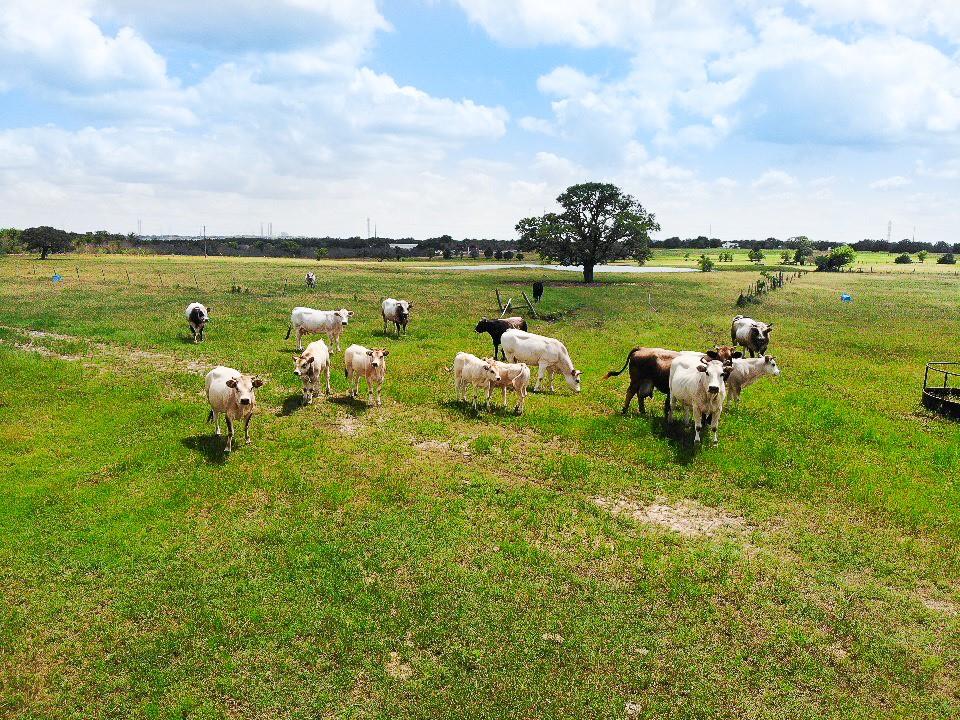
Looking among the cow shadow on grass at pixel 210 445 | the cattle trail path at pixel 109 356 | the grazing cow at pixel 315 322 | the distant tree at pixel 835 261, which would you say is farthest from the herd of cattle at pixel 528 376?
the distant tree at pixel 835 261

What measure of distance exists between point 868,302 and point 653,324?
21.2 metres

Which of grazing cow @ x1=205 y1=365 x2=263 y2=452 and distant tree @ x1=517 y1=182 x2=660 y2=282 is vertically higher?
distant tree @ x1=517 y1=182 x2=660 y2=282

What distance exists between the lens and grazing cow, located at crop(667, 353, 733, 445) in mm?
11841

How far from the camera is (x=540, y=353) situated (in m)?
16.6

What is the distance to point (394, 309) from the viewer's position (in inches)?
973

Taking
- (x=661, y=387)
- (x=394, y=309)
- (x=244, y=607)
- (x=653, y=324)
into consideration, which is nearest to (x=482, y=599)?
(x=244, y=607)

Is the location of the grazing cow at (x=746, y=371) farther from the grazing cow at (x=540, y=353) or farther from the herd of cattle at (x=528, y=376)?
the grazing cow at (x=540, y=353)

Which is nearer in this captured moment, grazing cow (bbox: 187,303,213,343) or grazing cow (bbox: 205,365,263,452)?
grazing cow (bbox: 205,365,263,452)

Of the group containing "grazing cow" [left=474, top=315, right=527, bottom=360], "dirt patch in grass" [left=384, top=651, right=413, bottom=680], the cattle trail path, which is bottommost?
"dirt patch in grass" [left=384, top=651, right=413, bottom=680]

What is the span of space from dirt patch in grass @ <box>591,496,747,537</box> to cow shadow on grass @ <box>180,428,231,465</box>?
7652 millimetres

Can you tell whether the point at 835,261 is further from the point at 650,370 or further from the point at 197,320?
the point at 197,320

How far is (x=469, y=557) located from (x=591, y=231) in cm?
5338

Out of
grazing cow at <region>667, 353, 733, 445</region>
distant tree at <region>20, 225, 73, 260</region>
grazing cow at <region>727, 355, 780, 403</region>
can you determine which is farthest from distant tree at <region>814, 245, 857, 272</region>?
distant tree at <region>20, 225, 73, 260</region>

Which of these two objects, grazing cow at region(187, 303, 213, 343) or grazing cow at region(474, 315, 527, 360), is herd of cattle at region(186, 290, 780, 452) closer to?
grazing cow at region(474, 315, 527, 360)
